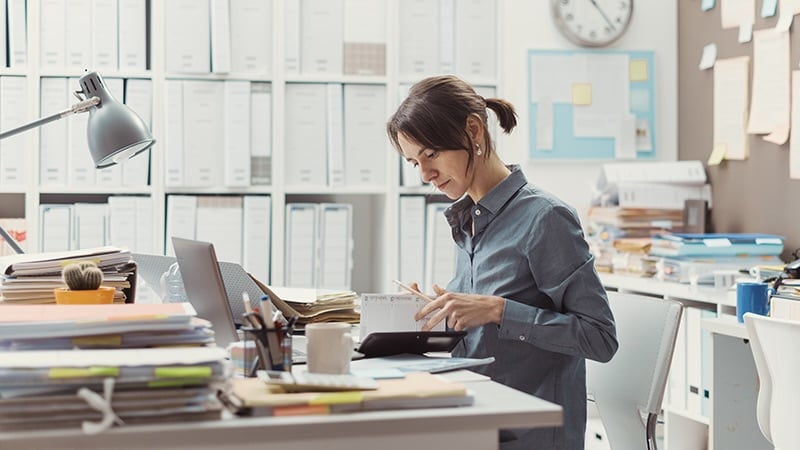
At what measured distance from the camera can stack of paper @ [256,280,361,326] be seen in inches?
87.1

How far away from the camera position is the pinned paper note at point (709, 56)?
3.91 m

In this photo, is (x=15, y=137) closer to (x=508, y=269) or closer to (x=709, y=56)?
(x=508, y=269)

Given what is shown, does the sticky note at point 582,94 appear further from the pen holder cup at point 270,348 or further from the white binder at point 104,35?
the pen holder cup at point 270,348

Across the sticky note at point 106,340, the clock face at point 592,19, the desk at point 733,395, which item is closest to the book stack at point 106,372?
the sticky note at point 106,340

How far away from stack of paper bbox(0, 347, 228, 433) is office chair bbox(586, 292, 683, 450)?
1.17 meters

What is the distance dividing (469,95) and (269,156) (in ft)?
5.72

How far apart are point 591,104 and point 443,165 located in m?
2.17

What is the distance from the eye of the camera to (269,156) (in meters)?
3.66

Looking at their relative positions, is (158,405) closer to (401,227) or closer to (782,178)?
(401,227)

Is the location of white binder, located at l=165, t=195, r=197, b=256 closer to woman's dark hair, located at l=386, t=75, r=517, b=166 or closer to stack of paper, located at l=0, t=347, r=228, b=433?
woman's dark hair, located at l=386, t=75, r=517, b=166

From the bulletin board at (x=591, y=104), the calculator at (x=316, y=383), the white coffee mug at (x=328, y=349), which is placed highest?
the bulletin board at (x=591, y=104)

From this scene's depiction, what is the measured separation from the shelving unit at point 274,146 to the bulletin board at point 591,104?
29 cm

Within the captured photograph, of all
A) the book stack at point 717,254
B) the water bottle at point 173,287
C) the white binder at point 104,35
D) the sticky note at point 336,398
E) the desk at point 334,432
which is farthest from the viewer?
the white binder at point 104,35

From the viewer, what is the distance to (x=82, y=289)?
181 cm
